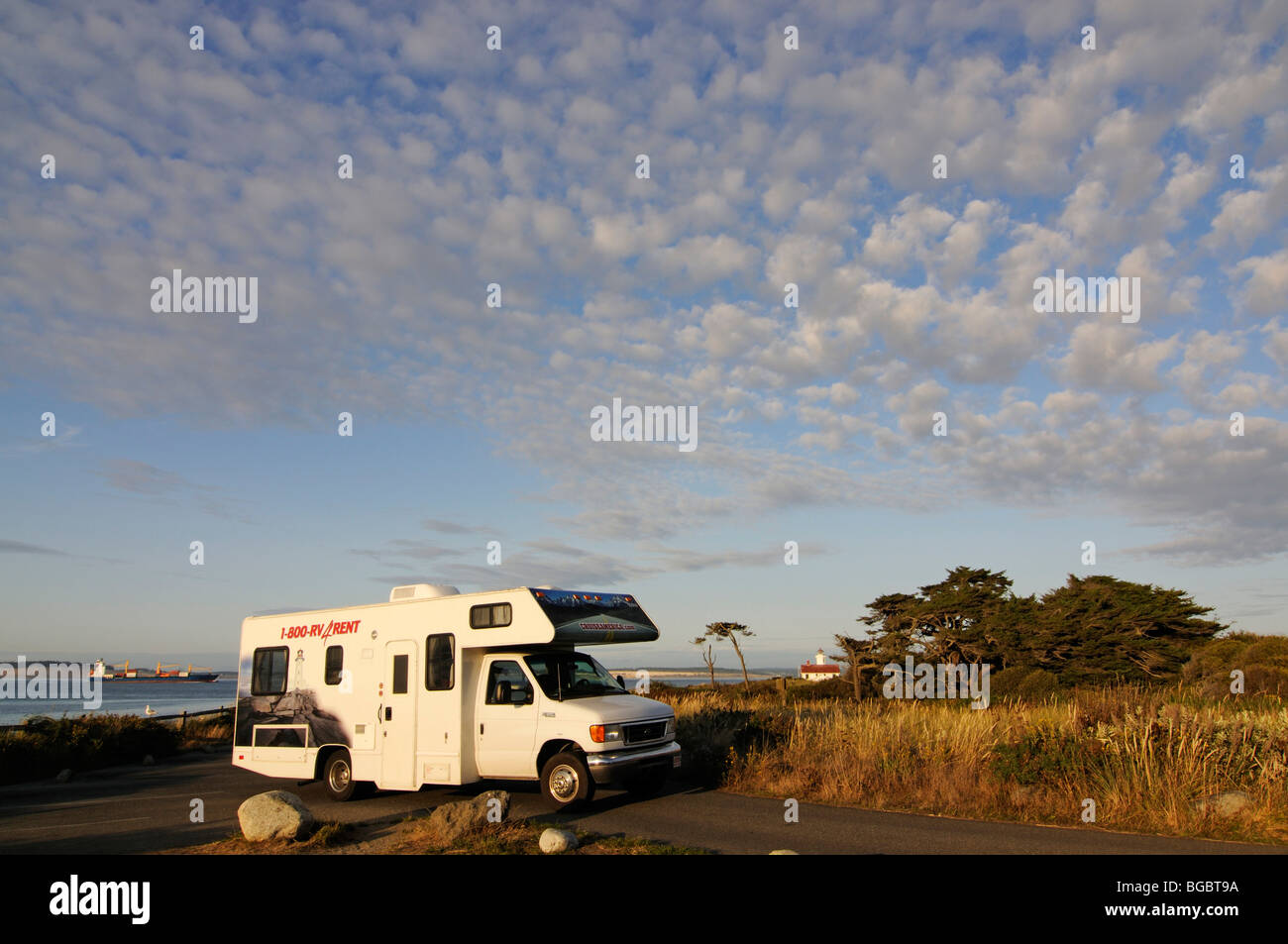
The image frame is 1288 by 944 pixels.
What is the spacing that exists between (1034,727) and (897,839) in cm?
408

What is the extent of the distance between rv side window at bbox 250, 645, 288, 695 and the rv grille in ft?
20.8

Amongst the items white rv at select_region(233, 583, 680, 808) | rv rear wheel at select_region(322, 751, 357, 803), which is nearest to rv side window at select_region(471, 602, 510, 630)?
white rv at select_region(233, 583, 680, 808)

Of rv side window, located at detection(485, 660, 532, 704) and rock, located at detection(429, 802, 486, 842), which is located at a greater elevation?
rv side window, located at detection(485, 660, 532, 704)

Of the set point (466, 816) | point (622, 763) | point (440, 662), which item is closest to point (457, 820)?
point (466, 816)

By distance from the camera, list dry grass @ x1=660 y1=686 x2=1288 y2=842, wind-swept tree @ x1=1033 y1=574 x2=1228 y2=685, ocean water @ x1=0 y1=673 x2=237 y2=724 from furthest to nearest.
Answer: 1. ocean water @ x1=0 y1=673 x2=237 y2=724
2. wind-swept tree @ x1=1033 y1=574 x2=1228 y2=685
3. dry grass @ x1=660 y1=686 x2=1288 y2=842

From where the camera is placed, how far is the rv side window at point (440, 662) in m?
12.6

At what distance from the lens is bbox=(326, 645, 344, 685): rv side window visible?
45.4 ft

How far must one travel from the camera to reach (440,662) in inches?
504

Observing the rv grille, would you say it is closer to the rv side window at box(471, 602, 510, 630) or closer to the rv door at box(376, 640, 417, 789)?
the rv side window at box(471, 602, 510, 630)

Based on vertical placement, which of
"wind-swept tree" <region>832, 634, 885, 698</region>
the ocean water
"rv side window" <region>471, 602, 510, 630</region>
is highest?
"rv side window" <region>471, 602, 510, 630</region>

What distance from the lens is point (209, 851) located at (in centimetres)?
897

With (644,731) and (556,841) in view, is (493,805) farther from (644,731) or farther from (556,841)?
(644,731)
